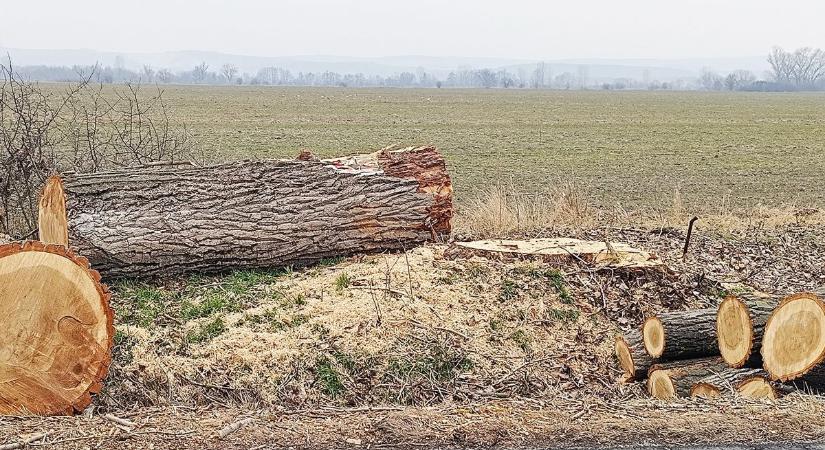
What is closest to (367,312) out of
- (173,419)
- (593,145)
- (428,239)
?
(428,239)

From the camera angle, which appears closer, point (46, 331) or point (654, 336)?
point (46, 331)

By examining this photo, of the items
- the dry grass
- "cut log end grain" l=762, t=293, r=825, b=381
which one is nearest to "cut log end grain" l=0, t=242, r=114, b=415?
"cut log end grain" l=762, t=293, r=825, b=381

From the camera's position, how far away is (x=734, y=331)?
570 cm

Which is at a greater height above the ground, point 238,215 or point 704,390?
point 238,215

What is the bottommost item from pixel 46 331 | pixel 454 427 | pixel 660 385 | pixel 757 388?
pixel 660 385

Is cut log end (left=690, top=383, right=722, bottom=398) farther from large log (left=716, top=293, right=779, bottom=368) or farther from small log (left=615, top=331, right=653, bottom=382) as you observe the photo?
small log (left=615, top=331, right=653, bottom=382)

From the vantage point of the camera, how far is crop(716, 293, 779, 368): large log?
5.53 m

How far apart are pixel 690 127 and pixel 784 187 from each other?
78.9ft

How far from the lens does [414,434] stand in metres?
4.12

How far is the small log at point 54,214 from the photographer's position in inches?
277

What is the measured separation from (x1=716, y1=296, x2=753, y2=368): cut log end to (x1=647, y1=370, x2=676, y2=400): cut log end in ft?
1.38

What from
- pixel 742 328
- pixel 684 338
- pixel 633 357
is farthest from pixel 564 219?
pixel 742 328

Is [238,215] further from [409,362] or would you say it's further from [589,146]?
[589,146]

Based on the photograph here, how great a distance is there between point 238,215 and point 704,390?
4186 millimetres
